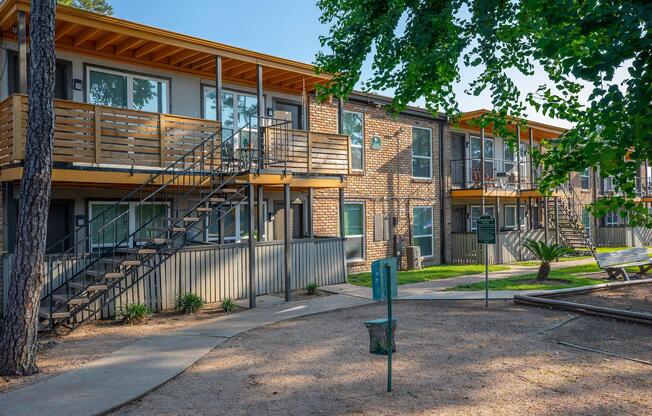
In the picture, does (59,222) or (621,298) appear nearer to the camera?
(59,222)

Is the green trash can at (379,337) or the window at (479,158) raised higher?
the window at (479,158)

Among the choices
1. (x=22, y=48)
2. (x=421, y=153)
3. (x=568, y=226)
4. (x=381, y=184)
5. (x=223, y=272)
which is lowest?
(x=223, y=272)

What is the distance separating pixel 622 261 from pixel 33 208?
52.7ft

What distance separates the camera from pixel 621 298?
38.5 feet

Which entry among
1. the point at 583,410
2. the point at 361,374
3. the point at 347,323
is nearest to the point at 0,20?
the point at 347,323

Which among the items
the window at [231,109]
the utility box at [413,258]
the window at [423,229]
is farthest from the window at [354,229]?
the window at [231,109]

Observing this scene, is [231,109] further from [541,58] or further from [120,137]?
[541,58]

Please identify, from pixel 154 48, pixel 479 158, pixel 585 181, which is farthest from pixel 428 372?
pixel 585 181

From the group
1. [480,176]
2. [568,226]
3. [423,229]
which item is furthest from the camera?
[568,226]

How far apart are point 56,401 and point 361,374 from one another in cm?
346

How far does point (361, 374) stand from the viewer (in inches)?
253

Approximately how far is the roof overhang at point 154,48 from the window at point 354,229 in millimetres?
4692

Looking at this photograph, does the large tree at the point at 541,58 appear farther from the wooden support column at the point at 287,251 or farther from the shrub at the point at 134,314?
the shrub at the point at 134,314

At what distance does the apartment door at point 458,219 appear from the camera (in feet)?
73.2
